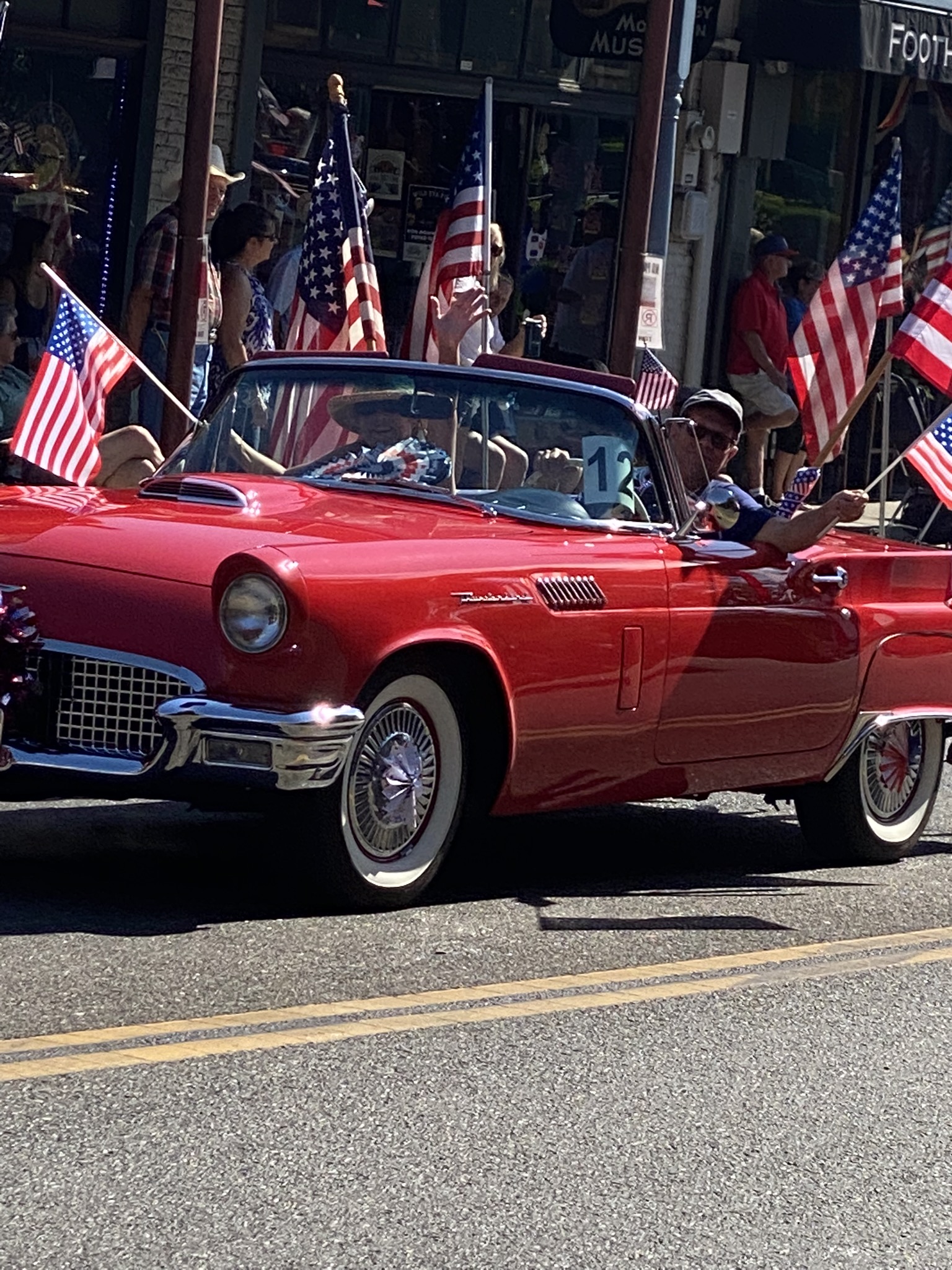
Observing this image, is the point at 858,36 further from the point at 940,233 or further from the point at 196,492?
the point at 196,492

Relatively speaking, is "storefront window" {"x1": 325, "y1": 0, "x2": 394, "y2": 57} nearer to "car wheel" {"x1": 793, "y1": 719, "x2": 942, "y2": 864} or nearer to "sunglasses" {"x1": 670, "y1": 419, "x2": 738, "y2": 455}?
"sunglasses" {"x1": 670, "y1": 419, "x2": 738, "y2": 455}

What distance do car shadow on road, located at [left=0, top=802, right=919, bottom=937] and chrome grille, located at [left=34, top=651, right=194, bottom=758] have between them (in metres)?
0.43

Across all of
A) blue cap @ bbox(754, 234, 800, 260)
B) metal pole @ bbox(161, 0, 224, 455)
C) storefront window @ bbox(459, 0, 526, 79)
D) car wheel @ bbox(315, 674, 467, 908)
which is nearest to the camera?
car wheel @ bbox(315, 674, 467, 908)

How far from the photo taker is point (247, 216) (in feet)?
40.4

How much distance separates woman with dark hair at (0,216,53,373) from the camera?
14.5 m

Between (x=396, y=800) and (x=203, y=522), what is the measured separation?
936mm

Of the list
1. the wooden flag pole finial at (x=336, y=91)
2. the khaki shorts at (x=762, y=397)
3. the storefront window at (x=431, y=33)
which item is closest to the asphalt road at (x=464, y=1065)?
the wooden flag pole finial at (x=336, y=91)

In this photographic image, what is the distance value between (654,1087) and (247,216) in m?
7.74

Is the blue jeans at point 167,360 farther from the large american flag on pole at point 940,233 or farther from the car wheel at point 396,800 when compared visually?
the car wheel at point 396,800

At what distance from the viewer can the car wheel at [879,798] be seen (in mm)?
8508

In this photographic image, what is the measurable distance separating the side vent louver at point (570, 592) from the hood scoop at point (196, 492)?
2.93 feet

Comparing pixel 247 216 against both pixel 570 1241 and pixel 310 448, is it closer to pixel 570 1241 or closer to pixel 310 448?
pixel 310 448

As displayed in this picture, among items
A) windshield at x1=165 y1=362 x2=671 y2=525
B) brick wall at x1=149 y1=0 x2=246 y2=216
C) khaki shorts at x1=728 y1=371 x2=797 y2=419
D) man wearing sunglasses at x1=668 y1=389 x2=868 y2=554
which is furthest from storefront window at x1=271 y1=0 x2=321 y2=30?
windshield at x1=165 y1=362 x2=671 y2=525

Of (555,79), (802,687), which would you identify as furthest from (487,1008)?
(555,79)
